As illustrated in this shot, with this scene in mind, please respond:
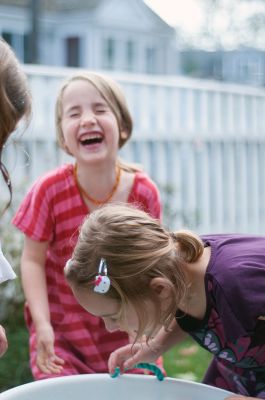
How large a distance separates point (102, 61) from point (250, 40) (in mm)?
5208

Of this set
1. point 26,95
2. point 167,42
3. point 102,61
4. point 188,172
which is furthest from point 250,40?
point 26,95

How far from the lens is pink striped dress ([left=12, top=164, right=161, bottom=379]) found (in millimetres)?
2180

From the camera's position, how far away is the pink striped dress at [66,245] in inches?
85.8

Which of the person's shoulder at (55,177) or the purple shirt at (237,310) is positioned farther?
the person's shoulder at (55,177)

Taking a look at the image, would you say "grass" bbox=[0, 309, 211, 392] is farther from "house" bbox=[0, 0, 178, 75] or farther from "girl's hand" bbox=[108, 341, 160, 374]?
"house" bbox=[0, 0, 178, 75]

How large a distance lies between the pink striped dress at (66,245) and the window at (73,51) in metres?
19.4

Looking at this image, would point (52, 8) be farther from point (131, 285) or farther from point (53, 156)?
point (131, 285)

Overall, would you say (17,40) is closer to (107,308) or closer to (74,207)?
(74,207)

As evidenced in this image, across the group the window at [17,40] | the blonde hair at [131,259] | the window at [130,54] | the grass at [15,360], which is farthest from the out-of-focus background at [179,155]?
the window at [130,54]

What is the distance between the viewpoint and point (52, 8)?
2081 centimetres

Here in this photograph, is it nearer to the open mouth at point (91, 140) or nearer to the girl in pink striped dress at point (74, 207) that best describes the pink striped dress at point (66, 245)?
the girl in pink striped dress at point (74, 207)

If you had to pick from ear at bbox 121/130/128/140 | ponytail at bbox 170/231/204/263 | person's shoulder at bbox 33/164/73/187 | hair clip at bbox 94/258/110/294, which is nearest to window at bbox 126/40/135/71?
ear at bbox 121/130/128/140

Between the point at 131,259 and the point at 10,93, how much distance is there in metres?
0.55

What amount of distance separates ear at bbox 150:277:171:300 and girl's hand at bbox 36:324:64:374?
52 cm
